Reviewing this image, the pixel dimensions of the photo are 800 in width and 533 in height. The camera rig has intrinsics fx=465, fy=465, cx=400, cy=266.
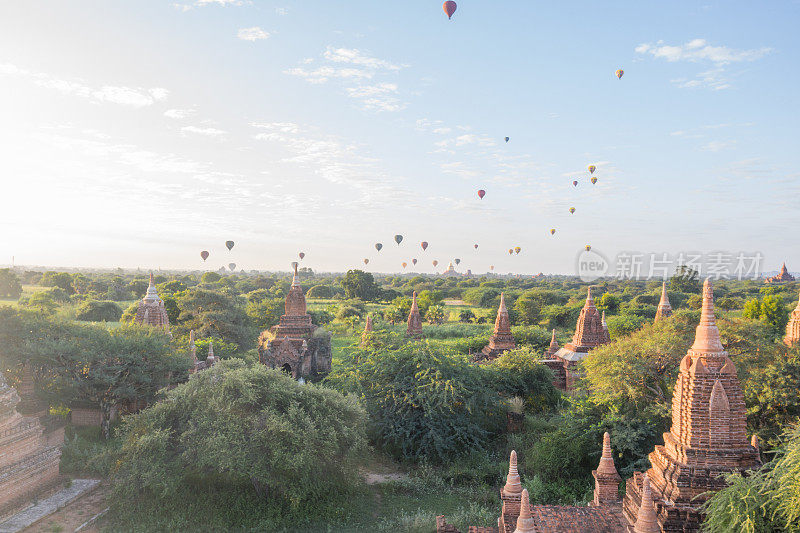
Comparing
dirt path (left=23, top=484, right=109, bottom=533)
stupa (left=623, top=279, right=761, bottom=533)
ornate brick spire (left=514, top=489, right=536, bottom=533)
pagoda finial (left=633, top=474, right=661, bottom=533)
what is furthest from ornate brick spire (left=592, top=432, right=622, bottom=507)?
dirt path (left=23, top=484, right=109, bottom=533)

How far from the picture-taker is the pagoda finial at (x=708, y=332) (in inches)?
320

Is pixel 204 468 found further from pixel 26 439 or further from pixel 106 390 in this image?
pixel 106 390

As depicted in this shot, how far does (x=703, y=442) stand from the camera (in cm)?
795

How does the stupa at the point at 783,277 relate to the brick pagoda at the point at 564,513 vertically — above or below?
above

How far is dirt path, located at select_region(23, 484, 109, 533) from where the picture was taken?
13430mm

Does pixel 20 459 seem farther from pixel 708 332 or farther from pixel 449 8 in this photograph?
pixel 449 8

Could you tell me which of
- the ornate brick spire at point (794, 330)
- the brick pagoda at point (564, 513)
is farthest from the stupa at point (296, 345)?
the ornate brick spire at point (794, 330)

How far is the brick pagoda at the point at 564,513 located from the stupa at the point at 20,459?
553 inches

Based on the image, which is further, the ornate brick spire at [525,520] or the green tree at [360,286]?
the green tree at [360,286]

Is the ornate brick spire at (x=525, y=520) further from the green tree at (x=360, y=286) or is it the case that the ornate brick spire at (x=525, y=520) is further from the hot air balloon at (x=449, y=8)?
the green tree at (x=360, y=286)

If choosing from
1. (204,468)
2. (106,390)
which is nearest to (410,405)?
(204,468)

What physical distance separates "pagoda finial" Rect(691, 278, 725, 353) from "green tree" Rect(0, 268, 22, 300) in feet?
307

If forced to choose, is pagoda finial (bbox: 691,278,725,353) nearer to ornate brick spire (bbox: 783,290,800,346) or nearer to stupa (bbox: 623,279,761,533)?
stupa (bbox: 623,279,761,533)

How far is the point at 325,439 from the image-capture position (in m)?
15.0
